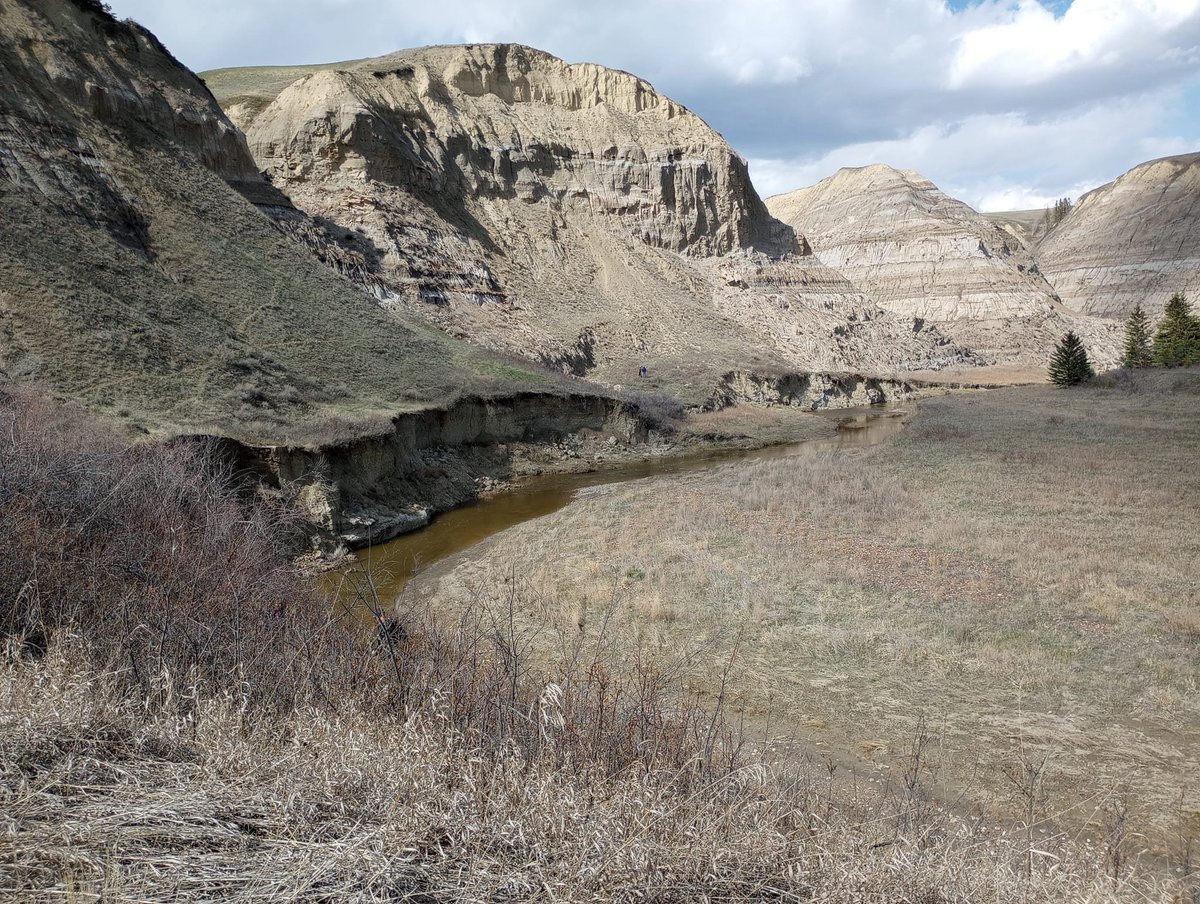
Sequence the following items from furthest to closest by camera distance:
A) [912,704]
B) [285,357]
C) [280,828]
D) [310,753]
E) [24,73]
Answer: [24,73] → [285,357] → [912,704] → [310,753] → [280,828]

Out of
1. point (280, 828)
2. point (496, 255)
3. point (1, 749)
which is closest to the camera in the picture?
point (280, 828)

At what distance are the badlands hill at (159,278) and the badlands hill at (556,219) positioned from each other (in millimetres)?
6086

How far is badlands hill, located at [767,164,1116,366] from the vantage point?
67.8 metres

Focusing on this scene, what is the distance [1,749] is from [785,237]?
66.1m

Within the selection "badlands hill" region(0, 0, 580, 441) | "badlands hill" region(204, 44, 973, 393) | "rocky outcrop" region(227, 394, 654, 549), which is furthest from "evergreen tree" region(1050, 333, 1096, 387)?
"badlands hill" region(0, 0, 580, 441)

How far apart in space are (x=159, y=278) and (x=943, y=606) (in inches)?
955

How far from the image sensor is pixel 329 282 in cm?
3152

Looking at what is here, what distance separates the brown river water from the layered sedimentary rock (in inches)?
2331

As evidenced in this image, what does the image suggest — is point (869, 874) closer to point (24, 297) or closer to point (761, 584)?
point (761, 584)

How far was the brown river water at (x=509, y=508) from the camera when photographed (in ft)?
50.9

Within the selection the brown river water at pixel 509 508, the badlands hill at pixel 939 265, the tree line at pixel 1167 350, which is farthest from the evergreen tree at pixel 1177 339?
the brown river water at pixel 509 508

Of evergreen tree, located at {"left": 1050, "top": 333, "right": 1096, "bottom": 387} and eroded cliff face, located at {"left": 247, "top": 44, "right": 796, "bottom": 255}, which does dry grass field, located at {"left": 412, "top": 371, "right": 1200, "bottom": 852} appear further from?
eroded cliff face, located at {"left": 247, "top": 44, "right": 796, "bottom": 255}

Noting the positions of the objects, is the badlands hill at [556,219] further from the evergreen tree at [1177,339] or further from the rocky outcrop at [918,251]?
the evergreen tree at [1177,339]

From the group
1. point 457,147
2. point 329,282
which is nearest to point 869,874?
point 329,282
